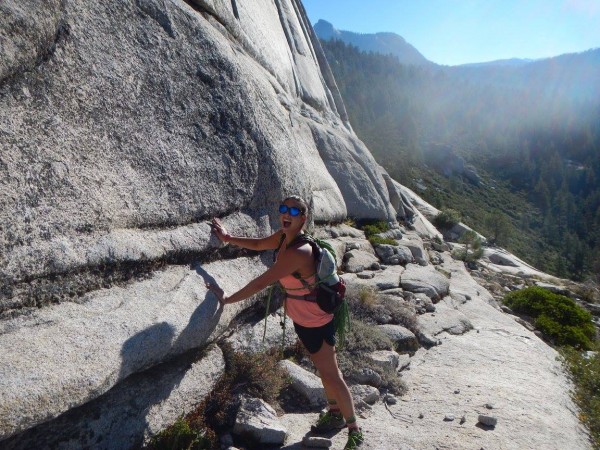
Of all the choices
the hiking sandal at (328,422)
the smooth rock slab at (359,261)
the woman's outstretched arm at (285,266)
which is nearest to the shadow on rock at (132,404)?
the woman's outstretched arm at (285,266)

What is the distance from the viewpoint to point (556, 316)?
51.7 ft

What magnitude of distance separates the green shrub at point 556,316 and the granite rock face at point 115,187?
10.6 metres

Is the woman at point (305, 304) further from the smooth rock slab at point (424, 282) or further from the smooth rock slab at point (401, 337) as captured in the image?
the smooth rock slab at point (424, 282)

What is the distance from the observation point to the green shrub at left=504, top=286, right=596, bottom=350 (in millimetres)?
14438

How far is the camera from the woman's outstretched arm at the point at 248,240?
6.48 meters

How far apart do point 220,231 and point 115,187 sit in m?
1.71

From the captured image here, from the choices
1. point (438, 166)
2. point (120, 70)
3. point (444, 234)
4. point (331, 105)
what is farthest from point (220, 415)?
point (438, 166)

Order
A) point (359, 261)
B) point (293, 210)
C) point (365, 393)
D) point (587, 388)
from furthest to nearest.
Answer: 1. point (359, 261)
2. point (587, 388)
3. point (365, 393)
4. point (293, 210)

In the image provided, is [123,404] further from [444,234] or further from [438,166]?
[438,166]

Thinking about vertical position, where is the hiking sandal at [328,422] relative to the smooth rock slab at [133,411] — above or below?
below

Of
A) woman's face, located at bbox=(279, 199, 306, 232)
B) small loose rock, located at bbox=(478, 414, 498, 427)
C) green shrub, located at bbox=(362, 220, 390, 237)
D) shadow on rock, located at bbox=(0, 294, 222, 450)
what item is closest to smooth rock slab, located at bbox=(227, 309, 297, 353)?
shadow on rock, located at bbox=(0, 294, 222, 450)

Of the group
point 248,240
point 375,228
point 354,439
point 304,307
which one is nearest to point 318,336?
point 304,307

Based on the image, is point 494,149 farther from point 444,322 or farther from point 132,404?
point 132,404

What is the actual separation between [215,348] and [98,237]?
2329mm
